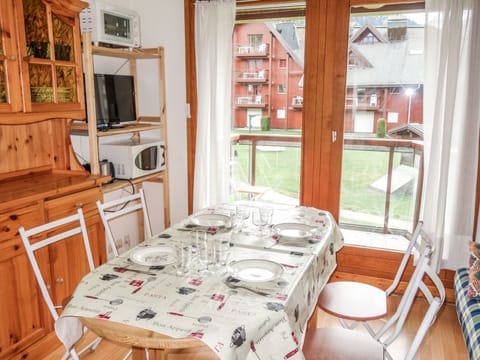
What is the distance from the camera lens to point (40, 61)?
2256 mm

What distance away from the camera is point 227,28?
3170 mm

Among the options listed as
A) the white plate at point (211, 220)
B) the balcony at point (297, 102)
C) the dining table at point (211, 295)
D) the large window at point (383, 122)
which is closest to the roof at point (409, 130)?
the large window at point (383, 122)

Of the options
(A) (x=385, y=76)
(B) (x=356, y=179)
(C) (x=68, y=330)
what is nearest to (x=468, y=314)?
(B) (x=356, y=179)

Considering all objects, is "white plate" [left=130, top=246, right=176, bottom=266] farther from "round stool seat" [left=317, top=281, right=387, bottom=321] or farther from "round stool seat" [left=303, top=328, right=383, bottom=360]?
"round stool seat" [left=317, top=281, right=387, bottom=321]

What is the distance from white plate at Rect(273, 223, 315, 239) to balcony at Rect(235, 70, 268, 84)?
1.55m

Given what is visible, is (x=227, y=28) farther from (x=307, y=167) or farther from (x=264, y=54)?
(x=307, y=167)

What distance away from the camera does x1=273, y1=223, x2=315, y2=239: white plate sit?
202cm

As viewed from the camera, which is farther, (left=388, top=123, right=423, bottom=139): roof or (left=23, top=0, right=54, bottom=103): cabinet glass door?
(left=388, top=123, right=423, bottom=139): roof

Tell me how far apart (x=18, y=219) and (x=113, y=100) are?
120cm

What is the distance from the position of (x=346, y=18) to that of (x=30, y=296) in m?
2.69

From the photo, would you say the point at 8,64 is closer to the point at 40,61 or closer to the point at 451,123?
the point at 40,61

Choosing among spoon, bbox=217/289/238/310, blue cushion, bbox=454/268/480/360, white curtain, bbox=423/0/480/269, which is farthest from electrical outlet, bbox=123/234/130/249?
blue cushion, bbox=454/268/480/360

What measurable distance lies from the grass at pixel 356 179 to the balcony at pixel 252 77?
41 cm

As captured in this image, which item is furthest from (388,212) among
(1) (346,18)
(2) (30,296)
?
(2) (30,296)
